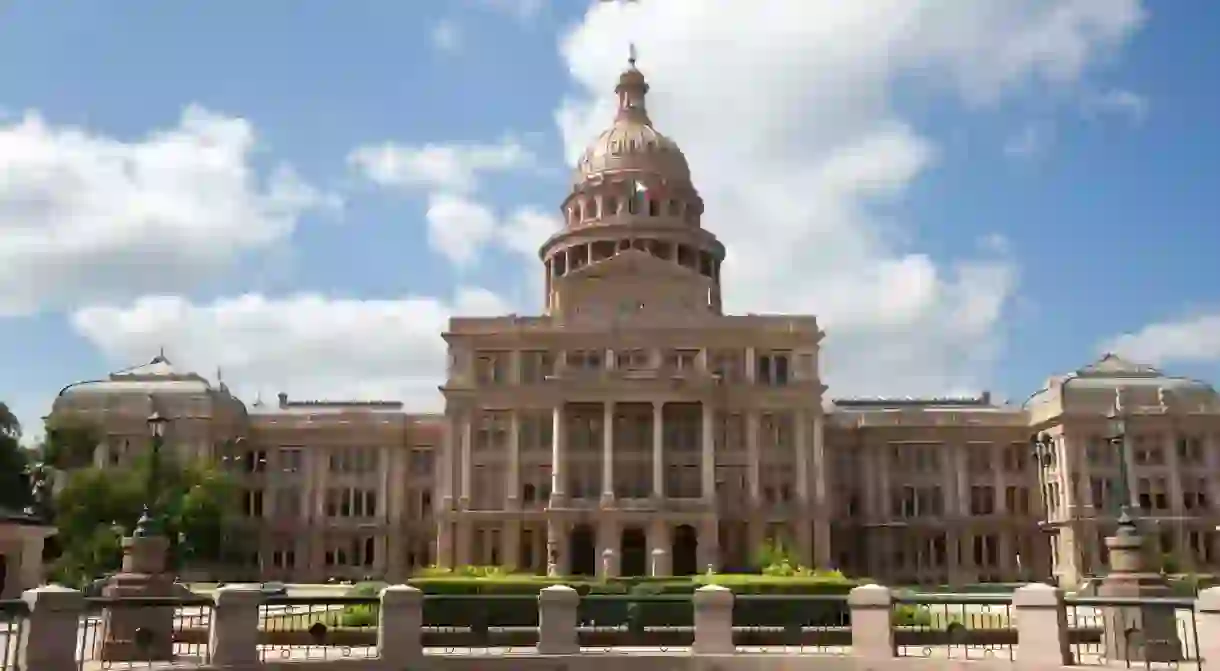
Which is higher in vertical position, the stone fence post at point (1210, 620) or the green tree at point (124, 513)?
the green tree at point (124, 513)

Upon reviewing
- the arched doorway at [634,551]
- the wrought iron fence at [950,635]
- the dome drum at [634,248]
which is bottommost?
the wrought iron fence at [950,635]

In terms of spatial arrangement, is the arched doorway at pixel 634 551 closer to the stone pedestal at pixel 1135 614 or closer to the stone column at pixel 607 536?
the stone column at pixel 607 536

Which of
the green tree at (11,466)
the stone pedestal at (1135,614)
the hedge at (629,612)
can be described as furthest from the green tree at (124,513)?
the stone pedestal at (1135,614)

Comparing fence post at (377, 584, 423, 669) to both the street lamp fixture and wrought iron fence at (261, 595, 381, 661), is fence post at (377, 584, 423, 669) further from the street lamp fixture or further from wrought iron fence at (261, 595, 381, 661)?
the street lamp fixture

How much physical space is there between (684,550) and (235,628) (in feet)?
177

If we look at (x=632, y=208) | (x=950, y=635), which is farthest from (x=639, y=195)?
(x=950, y=635)

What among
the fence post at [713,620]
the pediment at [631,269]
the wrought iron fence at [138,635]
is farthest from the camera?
the pediment at [631,269]

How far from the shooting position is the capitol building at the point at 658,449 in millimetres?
74500

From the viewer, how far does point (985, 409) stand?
9044cm

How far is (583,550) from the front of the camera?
74.9m

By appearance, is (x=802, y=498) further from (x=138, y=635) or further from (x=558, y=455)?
(x=138, y=635)

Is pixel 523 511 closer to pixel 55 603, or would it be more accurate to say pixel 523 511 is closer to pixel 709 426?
pixel 709 426

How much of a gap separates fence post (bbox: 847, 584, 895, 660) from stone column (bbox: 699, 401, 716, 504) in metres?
47.5

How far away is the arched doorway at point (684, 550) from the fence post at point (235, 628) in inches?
2035
